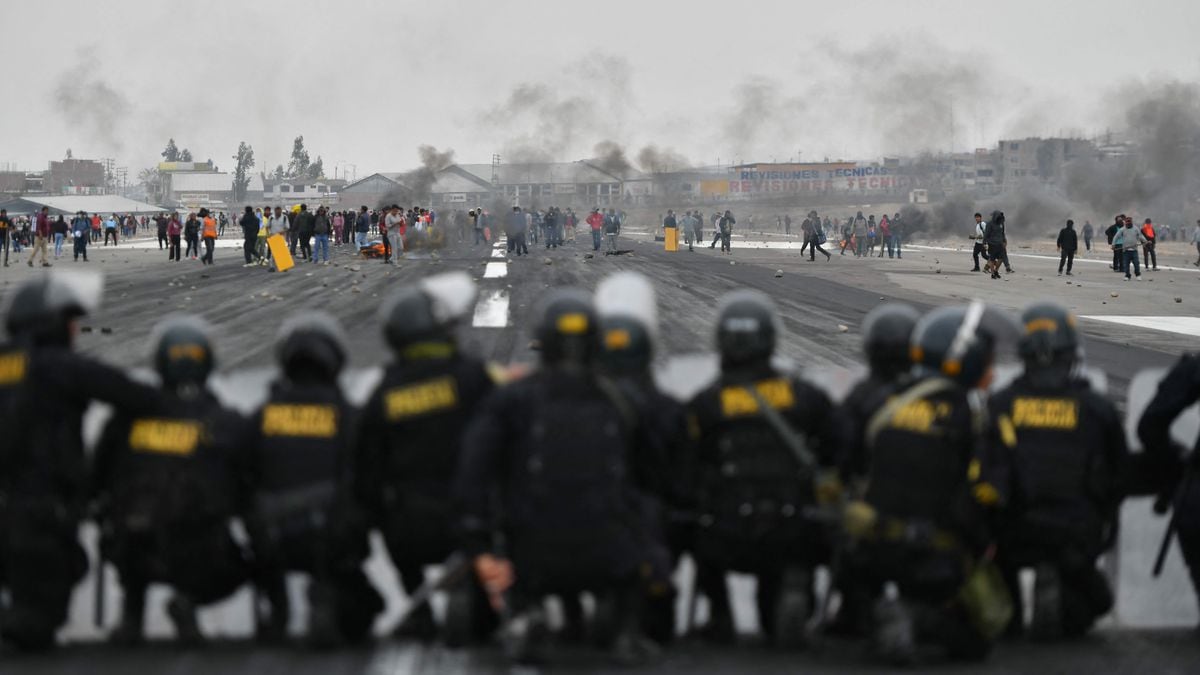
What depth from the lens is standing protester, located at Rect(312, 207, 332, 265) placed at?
38.3m

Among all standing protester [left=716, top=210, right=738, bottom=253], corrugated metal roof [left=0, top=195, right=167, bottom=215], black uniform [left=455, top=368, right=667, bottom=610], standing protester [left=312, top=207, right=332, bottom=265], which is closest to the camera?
black uniform [left=455, top=368, right=667, bottom=610]

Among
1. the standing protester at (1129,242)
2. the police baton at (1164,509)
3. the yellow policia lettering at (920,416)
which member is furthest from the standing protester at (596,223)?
the yellow policia lettering at (920,416)

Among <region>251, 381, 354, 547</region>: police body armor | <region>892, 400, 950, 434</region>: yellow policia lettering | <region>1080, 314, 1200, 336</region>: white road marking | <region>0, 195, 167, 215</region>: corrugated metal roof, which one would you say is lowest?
<region>1080, 314, 1200, 336</region>: white road marking

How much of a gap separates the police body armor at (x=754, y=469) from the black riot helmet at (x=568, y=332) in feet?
1.92

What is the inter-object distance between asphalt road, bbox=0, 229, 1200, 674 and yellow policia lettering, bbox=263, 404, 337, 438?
809mm

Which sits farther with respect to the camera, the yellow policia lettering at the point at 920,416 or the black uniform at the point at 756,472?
the black uniform at the point at 756,472

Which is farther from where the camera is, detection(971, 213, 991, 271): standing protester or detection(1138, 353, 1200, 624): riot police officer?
detection(971, 213, 991, 271): standing protester

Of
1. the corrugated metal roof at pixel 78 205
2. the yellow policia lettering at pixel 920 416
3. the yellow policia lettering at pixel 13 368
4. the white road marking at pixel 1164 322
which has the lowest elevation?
the white road marking at pixel 1164 322

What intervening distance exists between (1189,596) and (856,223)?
4575cm

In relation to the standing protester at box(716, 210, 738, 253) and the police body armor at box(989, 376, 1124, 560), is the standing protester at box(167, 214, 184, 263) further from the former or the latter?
the police body armor at box(989, 376, 1124, 560)

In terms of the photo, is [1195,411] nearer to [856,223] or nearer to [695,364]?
[695,364]

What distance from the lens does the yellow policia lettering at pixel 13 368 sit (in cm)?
536

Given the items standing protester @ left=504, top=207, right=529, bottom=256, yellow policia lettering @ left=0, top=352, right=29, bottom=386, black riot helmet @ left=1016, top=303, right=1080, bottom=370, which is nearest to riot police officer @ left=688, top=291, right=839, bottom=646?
black riot helmet @ left=1016, top=303, right=1080, bottom=370

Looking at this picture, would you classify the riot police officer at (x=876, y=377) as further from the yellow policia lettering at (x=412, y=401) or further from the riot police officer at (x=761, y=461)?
the yellow policia lettering at (x=412, y=401)
